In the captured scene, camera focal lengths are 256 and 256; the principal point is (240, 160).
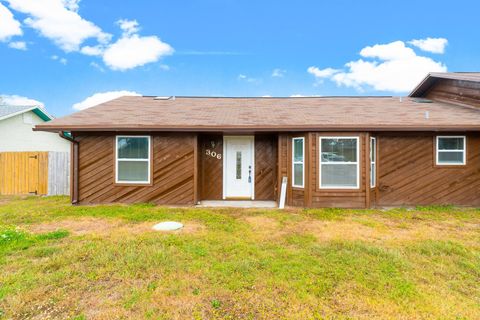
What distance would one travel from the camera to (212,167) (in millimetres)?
8117

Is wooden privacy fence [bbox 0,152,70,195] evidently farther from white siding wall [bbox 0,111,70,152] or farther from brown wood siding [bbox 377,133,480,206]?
brown wood siding [bbox 377,133,480,206]

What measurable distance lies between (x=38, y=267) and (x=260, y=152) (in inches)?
236

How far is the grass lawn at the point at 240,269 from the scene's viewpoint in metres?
2.45

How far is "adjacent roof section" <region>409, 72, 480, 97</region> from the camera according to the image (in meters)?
8.37

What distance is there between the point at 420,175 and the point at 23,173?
43.9 ft

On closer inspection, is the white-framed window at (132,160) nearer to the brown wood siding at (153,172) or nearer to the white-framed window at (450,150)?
the brown wood siding at (153,172)

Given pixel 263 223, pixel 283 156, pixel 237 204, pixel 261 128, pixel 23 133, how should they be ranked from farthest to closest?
pixel 23 133, pixel 237 204, pixel 283 156, pixel 261 128, pixel 263 223

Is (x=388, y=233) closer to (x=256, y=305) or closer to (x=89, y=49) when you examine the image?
(x=256, y=305)

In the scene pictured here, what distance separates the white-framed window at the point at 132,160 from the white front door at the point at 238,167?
92.1 inches

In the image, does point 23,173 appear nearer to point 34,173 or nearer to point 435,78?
point 34,173

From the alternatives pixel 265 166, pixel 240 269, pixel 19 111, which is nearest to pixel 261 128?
pixel 265 166

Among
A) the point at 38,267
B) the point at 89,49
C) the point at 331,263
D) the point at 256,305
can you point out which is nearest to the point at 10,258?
the point at 38,267

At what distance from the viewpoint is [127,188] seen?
7.31 metres

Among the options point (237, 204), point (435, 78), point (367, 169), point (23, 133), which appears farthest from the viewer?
point (23, 133)
